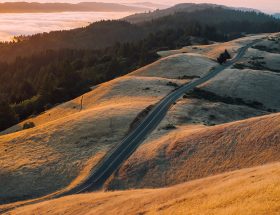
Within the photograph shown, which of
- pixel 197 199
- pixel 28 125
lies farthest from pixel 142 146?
pixel 28 125

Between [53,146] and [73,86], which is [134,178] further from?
[73,86]

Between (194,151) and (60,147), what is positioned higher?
(194,151)

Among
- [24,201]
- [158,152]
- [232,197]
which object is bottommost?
[24,201]

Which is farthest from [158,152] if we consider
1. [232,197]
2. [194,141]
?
[232,197]

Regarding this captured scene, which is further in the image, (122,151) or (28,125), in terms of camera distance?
(28,125)

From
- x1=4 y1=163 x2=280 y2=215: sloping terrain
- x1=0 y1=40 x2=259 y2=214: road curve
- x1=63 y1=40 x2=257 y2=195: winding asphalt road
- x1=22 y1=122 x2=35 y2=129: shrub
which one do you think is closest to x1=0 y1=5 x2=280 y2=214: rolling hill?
x1=4 y1=163 x2=280 y2=215: sloping terrain

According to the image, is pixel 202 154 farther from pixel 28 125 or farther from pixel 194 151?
pixel 28 125

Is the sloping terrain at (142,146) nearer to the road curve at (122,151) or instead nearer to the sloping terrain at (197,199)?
the road curve at (122,151)
